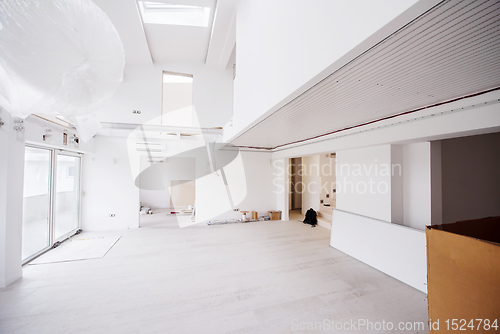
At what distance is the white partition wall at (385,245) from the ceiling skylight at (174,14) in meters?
5.24

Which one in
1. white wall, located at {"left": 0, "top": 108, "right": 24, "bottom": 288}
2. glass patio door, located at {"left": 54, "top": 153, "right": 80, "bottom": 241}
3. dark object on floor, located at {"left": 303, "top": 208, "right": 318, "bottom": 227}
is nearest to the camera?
white wall, located at {"left": 0, "top": 108, "right": 24, "bottom": 288}

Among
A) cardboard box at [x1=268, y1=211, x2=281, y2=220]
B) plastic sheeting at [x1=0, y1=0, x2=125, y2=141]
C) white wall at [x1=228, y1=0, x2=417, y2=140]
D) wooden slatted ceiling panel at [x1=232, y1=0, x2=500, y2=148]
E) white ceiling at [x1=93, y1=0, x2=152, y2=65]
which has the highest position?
white ceiling at [x1=93, y1=0, x2=152, y2=65]

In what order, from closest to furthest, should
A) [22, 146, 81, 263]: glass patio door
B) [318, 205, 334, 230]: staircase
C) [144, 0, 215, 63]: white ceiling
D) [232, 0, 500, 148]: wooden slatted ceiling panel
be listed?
[232, 0, 500, 148]: wooden slatted ceiling panel < [22, 146, 81, 263]: glass patio door < [144, 0, 215, 63]: white ceiling < [318, 205, 334, 230]: staircase

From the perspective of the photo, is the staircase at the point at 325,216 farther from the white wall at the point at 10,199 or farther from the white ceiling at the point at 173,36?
the white wall at the point at 10,199

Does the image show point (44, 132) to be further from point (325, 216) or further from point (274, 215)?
point (325, 216)

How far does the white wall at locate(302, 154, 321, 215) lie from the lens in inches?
263

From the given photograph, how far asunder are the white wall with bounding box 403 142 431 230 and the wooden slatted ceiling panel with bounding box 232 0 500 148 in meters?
1.10

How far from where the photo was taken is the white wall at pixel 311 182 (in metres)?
6.69

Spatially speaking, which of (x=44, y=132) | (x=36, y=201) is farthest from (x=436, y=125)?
(x=36, y=201)

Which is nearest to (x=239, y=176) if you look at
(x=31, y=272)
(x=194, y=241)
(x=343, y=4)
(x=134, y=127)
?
(x=194, y=241)

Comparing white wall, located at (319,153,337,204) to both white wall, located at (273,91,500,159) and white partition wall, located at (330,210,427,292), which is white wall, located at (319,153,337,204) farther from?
white wall, located at (273,91,500,159)

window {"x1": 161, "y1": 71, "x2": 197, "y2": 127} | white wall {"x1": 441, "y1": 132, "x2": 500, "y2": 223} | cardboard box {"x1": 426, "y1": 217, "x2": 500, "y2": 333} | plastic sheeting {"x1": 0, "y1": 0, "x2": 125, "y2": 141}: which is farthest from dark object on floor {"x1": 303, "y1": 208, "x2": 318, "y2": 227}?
plastic sheeting {"x1": 0, "y1": 0, "x2": 125, "y2": 141}

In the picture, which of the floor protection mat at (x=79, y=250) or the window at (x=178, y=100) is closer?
the floor protection mat at (x=79, y=250)

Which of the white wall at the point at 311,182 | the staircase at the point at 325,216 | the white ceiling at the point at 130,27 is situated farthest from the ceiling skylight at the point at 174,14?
the staircase at the point at 325,216
